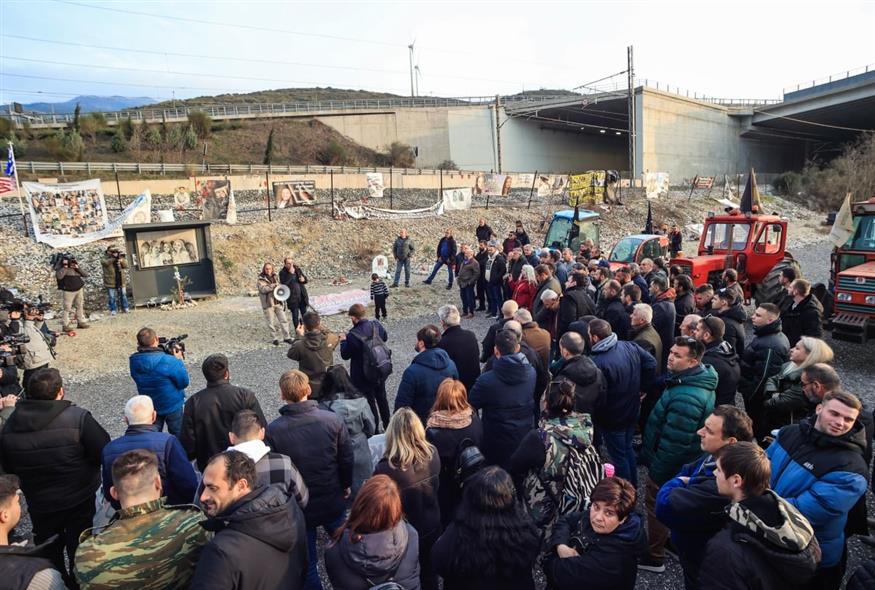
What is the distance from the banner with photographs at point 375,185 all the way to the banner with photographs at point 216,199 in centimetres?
726

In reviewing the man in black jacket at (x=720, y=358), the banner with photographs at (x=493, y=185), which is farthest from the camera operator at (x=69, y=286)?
the banner with photographs at (x=493, y=185)

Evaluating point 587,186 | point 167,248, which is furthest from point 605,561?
point 587,186

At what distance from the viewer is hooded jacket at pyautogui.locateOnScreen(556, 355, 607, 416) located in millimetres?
4016

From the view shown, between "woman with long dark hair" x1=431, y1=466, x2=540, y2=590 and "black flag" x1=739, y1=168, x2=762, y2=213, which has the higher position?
"black flag" x1=739, y1=168, x2=762, y2=213

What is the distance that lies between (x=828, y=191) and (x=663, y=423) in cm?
4788

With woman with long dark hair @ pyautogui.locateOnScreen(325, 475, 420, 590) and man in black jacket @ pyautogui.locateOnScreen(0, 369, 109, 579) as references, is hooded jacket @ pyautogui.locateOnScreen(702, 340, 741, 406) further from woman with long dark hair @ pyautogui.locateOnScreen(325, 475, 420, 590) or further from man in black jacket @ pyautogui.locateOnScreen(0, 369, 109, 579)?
man in black jacket @ pyautogui.locateOnScreen(0, 369, 109, 579)

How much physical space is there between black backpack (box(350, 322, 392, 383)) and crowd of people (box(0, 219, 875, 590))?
0.09 feet

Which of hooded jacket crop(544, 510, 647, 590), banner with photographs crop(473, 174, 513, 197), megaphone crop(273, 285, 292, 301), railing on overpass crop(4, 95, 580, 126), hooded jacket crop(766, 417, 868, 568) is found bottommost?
hooded jacket crop(544, 510, 647, 590)

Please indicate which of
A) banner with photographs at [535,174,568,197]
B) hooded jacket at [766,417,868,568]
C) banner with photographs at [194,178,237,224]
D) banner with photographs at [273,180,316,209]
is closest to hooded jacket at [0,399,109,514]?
hooded jacket at [766,417,868,568]

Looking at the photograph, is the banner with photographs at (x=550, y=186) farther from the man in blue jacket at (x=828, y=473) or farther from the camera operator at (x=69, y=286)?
the man in blue jacket at (x=828, y=473)

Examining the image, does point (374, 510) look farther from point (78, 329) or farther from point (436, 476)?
point (78, 329)

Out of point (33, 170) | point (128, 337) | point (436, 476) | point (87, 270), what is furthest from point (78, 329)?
point (33, 170)

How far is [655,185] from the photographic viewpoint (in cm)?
3381

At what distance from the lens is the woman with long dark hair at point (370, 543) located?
7.66 ft
